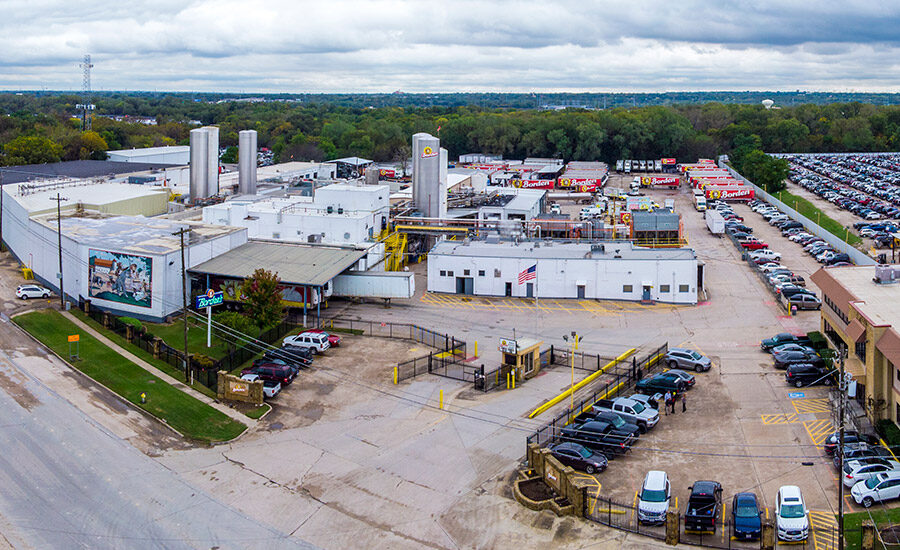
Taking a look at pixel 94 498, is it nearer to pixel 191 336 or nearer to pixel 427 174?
pixel 191 336

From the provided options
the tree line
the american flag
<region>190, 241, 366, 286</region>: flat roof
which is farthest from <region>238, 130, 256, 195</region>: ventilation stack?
the tree line

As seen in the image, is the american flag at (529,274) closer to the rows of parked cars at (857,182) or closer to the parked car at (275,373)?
the parked car at (275,373)

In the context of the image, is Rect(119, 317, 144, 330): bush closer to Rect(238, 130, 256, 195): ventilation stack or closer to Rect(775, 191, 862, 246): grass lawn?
Rect(238, 130, 256, 195): ventilation stack

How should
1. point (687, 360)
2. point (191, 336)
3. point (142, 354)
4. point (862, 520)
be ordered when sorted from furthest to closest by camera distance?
point (191, 336), point (142, 354), point (687, 360), point (862, 520)

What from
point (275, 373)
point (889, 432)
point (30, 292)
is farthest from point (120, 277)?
point (889, 432)

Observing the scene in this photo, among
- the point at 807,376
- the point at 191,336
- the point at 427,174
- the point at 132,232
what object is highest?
the point at 427,174

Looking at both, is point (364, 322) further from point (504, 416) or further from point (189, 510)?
point (189, 510)
